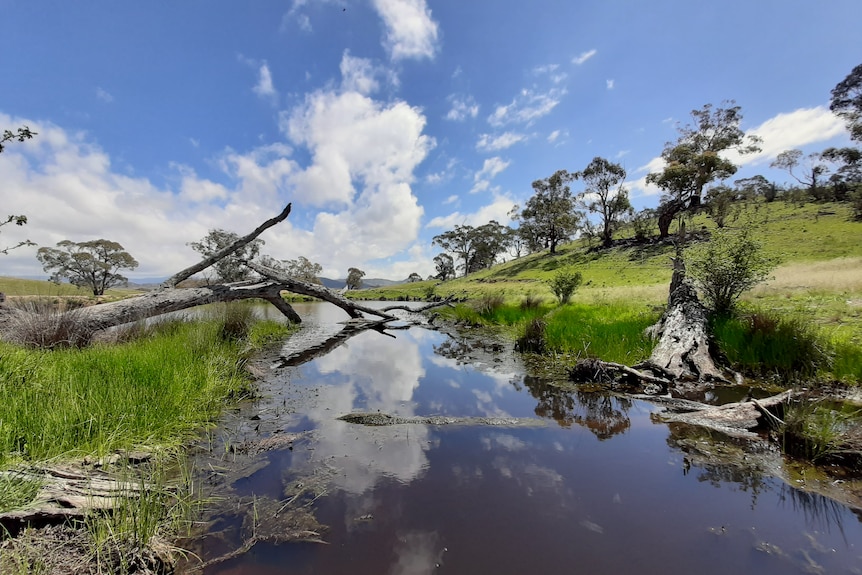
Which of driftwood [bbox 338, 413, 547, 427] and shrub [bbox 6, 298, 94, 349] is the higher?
shrub [bbox 6, 298, 94, 349]

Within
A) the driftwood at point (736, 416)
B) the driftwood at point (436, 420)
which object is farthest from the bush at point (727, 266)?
the driftwood at point (436, 420)

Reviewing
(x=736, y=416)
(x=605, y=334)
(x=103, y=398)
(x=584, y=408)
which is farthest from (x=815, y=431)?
(x=103, y=398)

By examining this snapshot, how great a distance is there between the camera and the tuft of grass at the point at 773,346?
280 inches

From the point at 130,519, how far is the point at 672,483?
511 centimetres

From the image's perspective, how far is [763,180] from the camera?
73.1 meters

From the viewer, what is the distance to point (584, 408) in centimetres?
640

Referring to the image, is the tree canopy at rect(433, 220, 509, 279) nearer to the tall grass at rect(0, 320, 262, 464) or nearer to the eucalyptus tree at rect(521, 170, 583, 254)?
the eucalyptus tree at rect(521, 170, 583, 254)

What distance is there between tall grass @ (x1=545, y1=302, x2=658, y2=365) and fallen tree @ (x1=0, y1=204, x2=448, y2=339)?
9.87m

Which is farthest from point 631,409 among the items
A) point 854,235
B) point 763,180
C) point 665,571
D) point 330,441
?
point 763,180

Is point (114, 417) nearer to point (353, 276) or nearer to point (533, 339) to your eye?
point (533, 339)

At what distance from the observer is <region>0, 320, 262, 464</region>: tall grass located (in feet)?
11.9

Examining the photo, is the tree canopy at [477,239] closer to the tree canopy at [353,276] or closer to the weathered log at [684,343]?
the tree canopy at [353,276]

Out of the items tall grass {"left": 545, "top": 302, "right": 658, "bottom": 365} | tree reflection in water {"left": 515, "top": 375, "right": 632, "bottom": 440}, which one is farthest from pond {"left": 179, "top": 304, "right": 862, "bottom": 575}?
tall grass {"left": 545, "top": 302, "right": 658, "bottom": 365}

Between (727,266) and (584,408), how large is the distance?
6.29 metres
